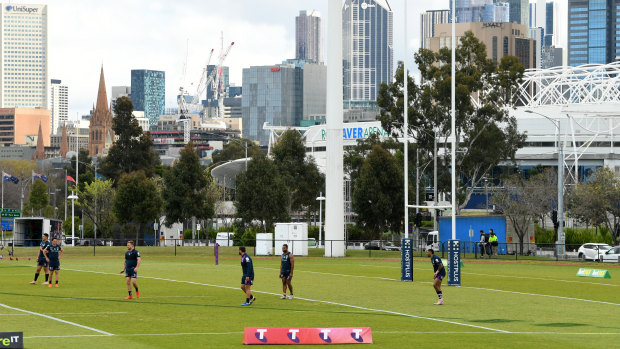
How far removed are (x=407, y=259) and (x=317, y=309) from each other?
13.5 metres

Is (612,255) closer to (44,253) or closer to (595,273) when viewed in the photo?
(595,273)

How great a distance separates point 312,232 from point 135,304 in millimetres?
74135

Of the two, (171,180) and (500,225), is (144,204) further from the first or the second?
(500,225)

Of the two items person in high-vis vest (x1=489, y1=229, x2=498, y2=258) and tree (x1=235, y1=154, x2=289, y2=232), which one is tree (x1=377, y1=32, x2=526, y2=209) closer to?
tree (x1=235, y1=154, x2=289, y2=232)

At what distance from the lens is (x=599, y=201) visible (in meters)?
78.4

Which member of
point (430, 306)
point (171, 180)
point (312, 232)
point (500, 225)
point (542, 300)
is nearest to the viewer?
point (430, 306)

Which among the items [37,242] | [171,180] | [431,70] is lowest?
[37,242]

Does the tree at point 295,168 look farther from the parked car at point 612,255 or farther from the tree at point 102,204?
the parked car at point 612,255

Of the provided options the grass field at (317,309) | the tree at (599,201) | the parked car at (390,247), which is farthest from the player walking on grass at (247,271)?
the parked car at (390,247)

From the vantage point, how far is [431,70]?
86625 millimetres

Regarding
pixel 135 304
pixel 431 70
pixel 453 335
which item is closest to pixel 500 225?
pixel 431 70

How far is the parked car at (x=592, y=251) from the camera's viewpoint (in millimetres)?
67381

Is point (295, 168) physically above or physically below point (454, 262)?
above

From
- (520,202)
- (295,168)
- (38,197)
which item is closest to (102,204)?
(38,197)
